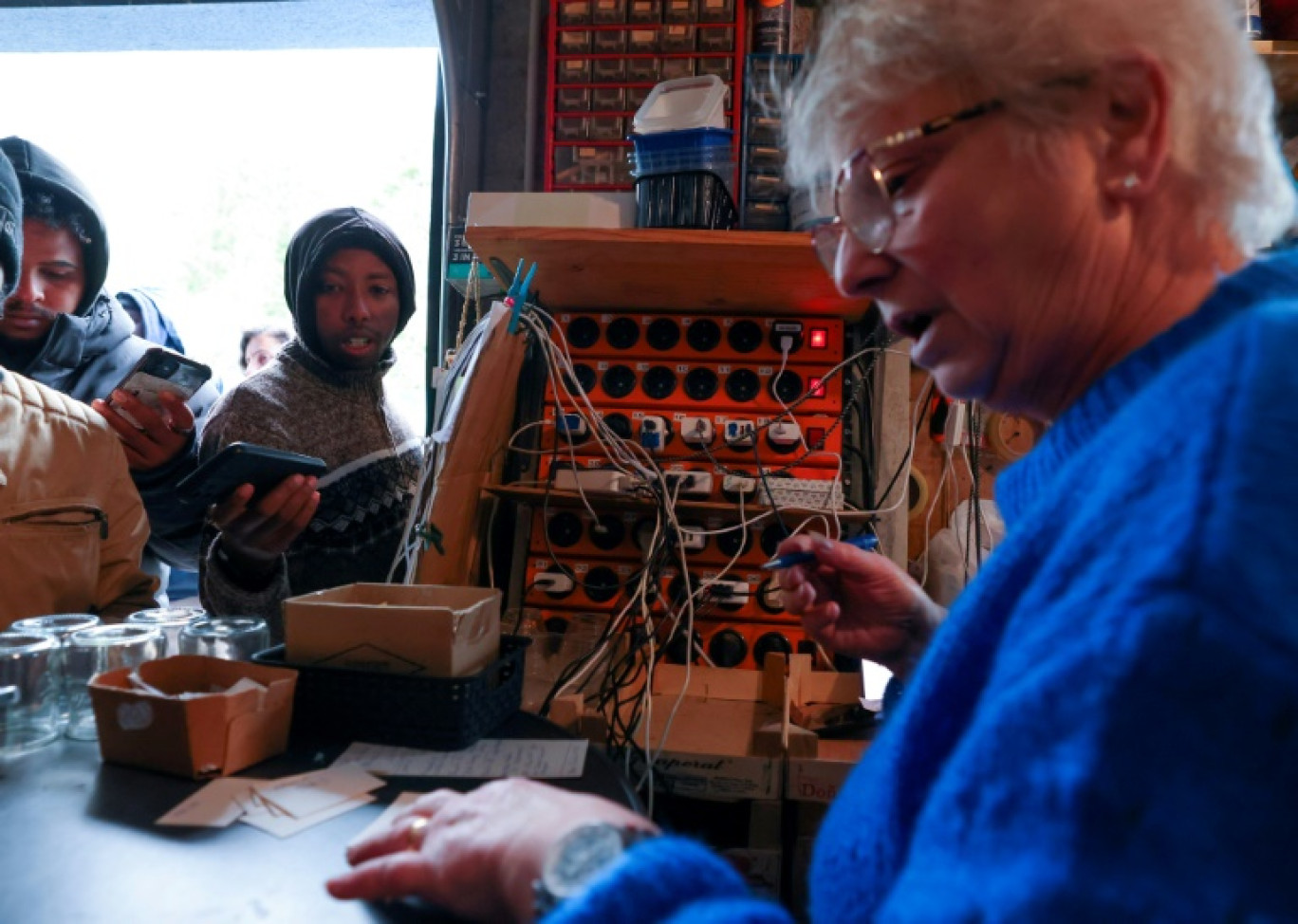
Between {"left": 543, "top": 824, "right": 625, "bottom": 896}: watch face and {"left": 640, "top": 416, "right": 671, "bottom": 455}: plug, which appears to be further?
{"left": 640, "top": 416, "right": 671, "bottom": 455}: plug

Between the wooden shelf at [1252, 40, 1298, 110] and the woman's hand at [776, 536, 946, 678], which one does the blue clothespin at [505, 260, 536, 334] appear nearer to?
the woman's hand at [776, 536, 946, 678]

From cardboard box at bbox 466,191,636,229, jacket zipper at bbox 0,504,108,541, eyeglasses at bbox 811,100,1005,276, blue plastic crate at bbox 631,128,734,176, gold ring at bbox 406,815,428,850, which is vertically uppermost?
blue plastic crate at bbox 631,128,734,176

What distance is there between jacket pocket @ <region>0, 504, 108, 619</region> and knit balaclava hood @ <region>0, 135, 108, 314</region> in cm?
76

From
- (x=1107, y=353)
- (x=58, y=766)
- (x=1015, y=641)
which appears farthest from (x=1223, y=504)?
(x=58, y=766)

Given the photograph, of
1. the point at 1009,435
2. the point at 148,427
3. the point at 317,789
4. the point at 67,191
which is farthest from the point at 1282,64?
the point at 67,191

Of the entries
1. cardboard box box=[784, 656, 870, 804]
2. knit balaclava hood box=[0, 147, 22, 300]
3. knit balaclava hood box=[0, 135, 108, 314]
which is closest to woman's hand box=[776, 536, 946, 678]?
cardboard box box=[784, 656, 870, 804]

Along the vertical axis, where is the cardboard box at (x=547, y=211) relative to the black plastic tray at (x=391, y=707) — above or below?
above

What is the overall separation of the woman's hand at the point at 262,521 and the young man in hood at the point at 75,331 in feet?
1.07

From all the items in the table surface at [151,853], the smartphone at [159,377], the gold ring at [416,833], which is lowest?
the table surface at [151,853]

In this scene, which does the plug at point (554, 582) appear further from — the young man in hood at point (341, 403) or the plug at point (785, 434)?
the plug at point (785, 434)

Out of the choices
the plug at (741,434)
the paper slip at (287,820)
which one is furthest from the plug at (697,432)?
the paper slip at (287,820)

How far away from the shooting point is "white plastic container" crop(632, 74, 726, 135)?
1648 millimetres

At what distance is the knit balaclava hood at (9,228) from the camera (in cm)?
146

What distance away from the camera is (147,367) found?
5.29 feet
